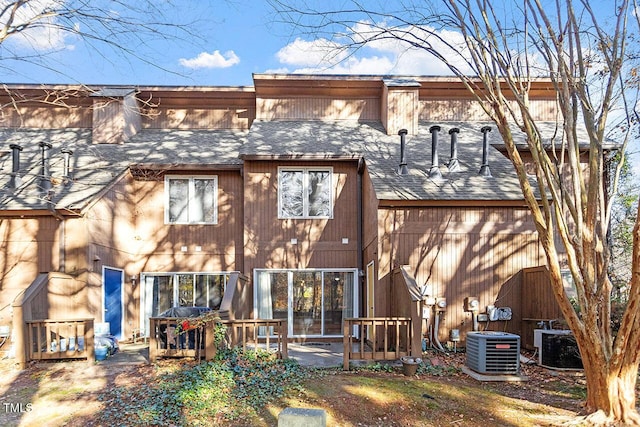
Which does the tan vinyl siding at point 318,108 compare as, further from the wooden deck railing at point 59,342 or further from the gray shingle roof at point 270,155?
the wooden deck railing at point 59,342

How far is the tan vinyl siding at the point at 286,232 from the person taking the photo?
12.1 m

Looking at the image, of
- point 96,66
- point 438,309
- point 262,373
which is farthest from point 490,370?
point 96,66

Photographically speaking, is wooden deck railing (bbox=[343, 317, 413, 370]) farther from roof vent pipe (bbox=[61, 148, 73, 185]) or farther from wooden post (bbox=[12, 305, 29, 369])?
roof vent pipe (bbox=[61, 148, 73, 185])

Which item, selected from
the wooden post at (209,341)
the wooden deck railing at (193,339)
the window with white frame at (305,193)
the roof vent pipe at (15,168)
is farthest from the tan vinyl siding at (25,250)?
the window with white frame at (305,193)

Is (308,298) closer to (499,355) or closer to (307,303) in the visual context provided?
(307,303)

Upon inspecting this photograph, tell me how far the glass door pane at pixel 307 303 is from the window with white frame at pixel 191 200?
117 inches

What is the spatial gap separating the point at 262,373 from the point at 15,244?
7.00m

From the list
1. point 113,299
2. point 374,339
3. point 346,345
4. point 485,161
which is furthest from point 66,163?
point 485,161

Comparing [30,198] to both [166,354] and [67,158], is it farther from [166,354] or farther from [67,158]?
[166,354]

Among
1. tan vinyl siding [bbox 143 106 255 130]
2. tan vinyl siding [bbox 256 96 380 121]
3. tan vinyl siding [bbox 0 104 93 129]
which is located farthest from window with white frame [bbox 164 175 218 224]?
tan vinyl siding [bbox 0 104 93 129]

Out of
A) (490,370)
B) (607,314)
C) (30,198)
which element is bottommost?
(490,370)

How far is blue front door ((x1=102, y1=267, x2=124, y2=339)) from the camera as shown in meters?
11.0

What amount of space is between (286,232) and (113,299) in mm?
4657

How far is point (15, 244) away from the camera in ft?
34.1
